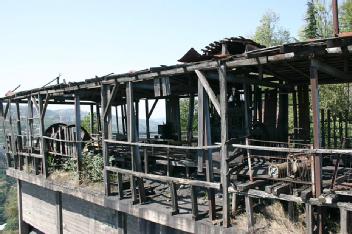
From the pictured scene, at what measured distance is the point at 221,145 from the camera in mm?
7859

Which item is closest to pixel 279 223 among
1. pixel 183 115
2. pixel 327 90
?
pixel 327 90

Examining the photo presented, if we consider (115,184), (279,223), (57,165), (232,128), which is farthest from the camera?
(57,165)

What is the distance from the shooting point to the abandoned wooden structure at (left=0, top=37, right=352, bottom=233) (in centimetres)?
686

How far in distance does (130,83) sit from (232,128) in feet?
13.2

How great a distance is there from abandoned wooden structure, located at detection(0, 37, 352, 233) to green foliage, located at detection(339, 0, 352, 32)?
69.9ft

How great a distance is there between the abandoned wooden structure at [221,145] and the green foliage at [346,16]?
2129 centimetres

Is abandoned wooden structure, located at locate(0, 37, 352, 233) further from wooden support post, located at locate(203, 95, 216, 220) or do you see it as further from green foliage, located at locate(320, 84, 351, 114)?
green foliage, located at locate(320, 84, 351, 114)

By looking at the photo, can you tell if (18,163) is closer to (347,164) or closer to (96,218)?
(96,218)

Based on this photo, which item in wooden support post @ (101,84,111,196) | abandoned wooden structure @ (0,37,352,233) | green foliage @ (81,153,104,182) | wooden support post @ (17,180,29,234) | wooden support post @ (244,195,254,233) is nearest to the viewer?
abandoned wooden structure @ (0,37,352,233)

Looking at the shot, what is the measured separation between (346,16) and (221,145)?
93.9ft

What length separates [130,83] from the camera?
10.2m

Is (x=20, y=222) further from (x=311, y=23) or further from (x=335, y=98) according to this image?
(x=311, y=23)

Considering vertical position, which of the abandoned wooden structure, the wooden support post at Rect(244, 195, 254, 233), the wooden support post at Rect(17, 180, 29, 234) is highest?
the abandoned wooden structure

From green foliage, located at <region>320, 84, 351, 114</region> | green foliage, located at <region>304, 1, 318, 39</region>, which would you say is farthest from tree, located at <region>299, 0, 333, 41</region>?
green foliage, located at <region>320, 84, 351, 114</region>
